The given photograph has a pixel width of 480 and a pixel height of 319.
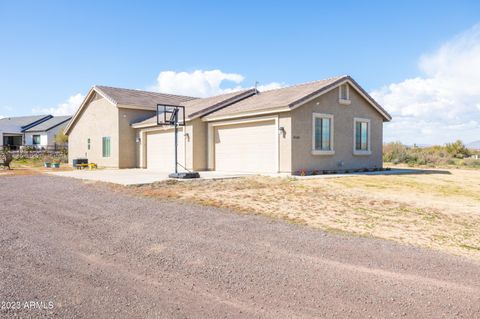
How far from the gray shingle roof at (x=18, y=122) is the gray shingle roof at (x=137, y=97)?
120ft

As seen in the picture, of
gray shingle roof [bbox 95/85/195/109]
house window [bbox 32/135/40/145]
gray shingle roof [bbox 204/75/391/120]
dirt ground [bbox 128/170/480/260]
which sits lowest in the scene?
dirt ground [bbox 128/170/480/260]

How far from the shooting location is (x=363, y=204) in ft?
31.7

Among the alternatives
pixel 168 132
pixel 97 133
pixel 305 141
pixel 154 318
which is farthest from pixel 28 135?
pixel 154 318

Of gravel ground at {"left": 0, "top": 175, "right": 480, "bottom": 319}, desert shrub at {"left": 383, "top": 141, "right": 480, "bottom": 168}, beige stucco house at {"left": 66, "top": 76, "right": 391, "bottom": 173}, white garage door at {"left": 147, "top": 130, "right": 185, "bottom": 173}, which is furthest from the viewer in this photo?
desert shrub at {"left": 383, "top": 141, "right": 480, "bottom": 168}

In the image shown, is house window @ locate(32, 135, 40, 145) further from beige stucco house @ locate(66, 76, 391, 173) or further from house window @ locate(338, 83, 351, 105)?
house window @ locate(338, 83, 351, 105)

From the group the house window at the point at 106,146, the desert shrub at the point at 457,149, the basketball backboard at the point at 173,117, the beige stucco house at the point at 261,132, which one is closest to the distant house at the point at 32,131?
the house window at the point at 106,146

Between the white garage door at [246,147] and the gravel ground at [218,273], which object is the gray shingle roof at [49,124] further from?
the gravel ground at [218,273]

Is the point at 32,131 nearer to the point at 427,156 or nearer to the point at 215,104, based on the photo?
the point at 215,104

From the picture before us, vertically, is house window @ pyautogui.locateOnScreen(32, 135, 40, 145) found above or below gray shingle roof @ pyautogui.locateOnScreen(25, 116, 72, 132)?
below

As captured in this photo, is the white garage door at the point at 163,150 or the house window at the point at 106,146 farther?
the house window at the point at 106,146

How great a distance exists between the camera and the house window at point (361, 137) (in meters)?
20.2

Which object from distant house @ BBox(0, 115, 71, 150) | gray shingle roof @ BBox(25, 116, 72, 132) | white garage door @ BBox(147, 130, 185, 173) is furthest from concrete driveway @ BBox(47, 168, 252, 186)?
gray shingle roof @ BBox(25, 116, 72, 132)

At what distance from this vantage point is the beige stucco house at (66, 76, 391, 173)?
57.5ft

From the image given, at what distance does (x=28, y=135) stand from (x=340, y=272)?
201 ft
